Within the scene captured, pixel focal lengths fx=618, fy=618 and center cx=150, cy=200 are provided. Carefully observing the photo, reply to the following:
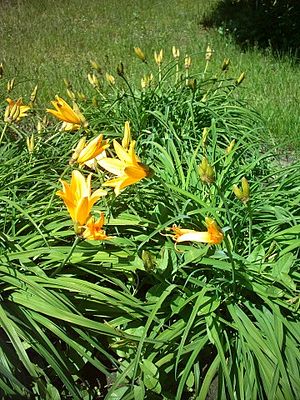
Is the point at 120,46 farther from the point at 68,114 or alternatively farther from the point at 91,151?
the point at 91,151

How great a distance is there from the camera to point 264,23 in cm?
777

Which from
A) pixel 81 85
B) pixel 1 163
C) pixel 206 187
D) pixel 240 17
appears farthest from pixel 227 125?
pixel 240 17

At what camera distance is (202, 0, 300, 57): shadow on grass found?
7160 millimetres

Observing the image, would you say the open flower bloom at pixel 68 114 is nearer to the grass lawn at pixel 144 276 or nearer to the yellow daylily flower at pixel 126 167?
the grass lawn at pixel 144 276

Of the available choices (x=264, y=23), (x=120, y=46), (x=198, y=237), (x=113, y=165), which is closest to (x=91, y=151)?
(x=113, y=165)

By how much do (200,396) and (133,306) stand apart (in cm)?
→ 35

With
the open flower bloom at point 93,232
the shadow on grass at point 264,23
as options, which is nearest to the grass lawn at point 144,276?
the open flower bloom at point 93,232

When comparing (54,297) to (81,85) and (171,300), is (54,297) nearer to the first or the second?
(171,300)

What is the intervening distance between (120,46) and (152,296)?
550cm

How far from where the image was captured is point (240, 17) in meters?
8.34

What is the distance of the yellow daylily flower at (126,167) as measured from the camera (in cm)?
190

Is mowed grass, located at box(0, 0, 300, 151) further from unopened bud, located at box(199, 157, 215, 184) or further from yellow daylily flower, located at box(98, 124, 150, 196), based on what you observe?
unopened bud, located at box(199, 157, 215, 184)

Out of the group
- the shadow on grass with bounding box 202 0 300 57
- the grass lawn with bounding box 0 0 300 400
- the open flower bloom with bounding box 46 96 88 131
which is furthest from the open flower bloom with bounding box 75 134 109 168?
the shadow on grass with bounding box 202 0 300 57

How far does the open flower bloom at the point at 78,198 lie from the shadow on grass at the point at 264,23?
496 cm
